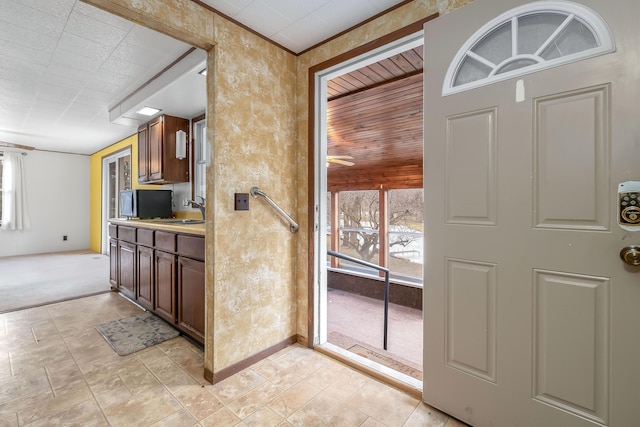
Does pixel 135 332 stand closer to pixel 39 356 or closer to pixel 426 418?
pixel 39 356

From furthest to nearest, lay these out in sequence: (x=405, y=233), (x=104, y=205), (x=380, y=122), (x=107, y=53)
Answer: (x=104, y=205), (x=405, y=233), (x=380, y=122), (x=107, y=53)

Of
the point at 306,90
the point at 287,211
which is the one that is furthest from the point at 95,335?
the point at 306,90

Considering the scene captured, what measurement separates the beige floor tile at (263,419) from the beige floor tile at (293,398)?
3 centimetres

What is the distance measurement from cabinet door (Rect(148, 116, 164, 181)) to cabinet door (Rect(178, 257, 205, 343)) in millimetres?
1867

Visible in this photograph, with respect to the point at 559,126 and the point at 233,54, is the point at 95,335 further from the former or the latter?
the point at 559,126

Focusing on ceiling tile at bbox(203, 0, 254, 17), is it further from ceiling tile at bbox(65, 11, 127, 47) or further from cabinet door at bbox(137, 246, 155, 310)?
cabinet door at bbox(137, 246, 155, 310)

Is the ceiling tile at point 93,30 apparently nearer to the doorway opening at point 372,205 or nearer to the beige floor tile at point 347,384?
the doorway opening at point 372,205

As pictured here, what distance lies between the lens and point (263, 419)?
1.49 m

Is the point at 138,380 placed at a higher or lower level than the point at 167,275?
lower

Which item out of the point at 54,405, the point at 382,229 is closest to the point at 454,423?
the point at 54,405

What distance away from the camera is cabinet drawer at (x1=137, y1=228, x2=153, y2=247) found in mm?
2756

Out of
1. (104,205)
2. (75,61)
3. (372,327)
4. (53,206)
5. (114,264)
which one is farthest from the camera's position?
(53,206)

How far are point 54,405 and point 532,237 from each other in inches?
101

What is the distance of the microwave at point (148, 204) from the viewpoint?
3.73 m
